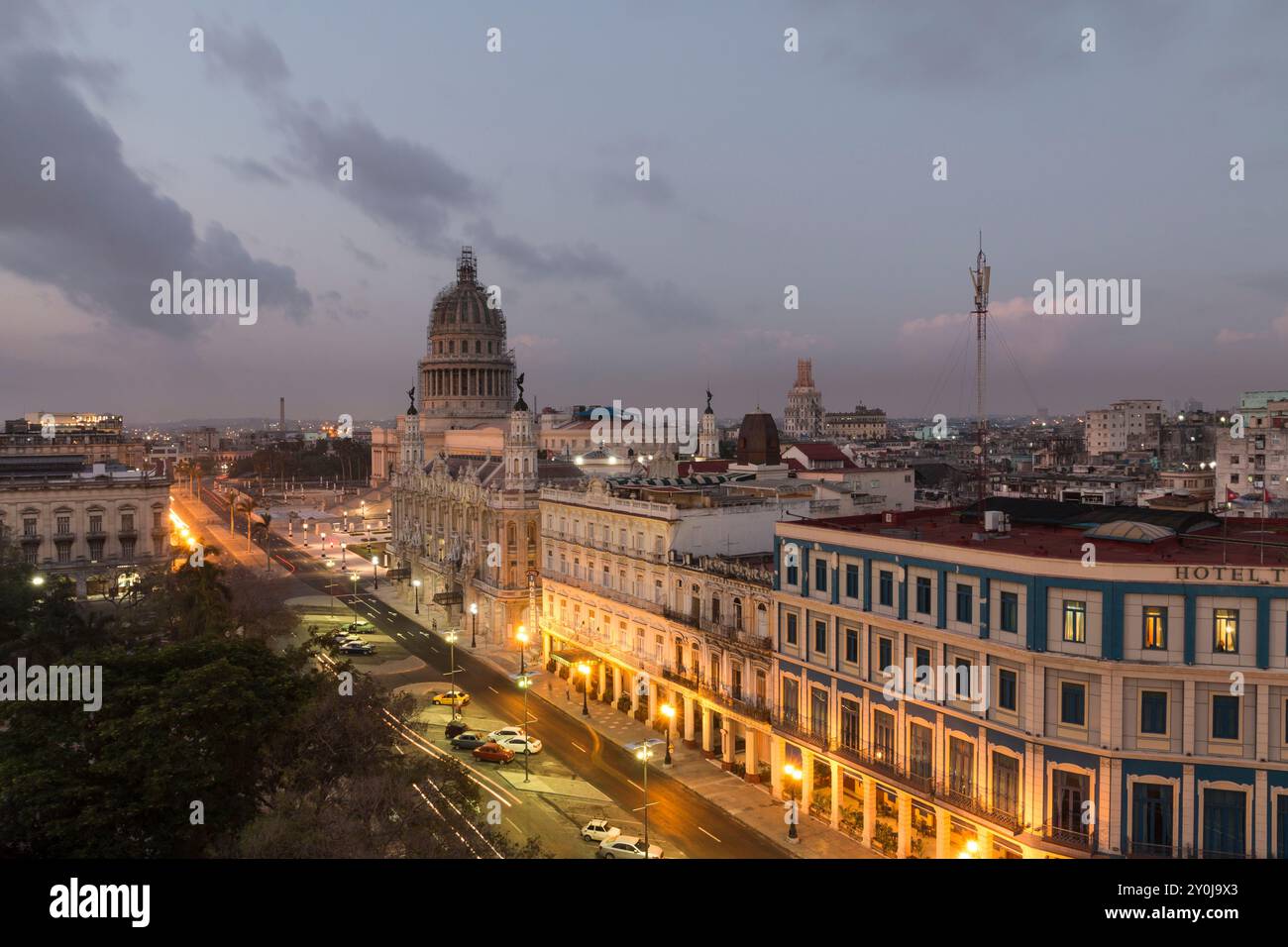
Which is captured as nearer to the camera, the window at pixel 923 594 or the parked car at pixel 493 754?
the window at pixel 923 594

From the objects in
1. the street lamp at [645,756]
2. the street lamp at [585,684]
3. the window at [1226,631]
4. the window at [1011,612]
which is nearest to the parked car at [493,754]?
the street lamp at [645,756]

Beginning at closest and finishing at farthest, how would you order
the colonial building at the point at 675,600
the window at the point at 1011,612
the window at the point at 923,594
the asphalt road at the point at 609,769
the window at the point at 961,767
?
1. the window at the point at 1011,612
2. the window at the point at 961,767
3. the window at the point at 923,594
4. the asphalt road at the point at 609,769
5. the colonial building at the point at 675,600

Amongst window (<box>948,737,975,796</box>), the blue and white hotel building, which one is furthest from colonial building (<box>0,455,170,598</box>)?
window (<box>948,737,975,796</box>)

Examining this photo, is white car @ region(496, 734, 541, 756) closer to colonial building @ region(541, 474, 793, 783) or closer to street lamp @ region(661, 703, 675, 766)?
street lamp @ region(661, 703, 675, 766)

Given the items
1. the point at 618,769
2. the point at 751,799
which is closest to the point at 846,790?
the point at 751,799

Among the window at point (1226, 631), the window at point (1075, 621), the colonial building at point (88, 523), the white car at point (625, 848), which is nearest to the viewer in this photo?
the window at point (1226, 631)

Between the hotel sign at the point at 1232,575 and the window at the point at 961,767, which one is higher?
the hotel sign at the point at 1232,575

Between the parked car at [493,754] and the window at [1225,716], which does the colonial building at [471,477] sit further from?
the window at [1225,716]
